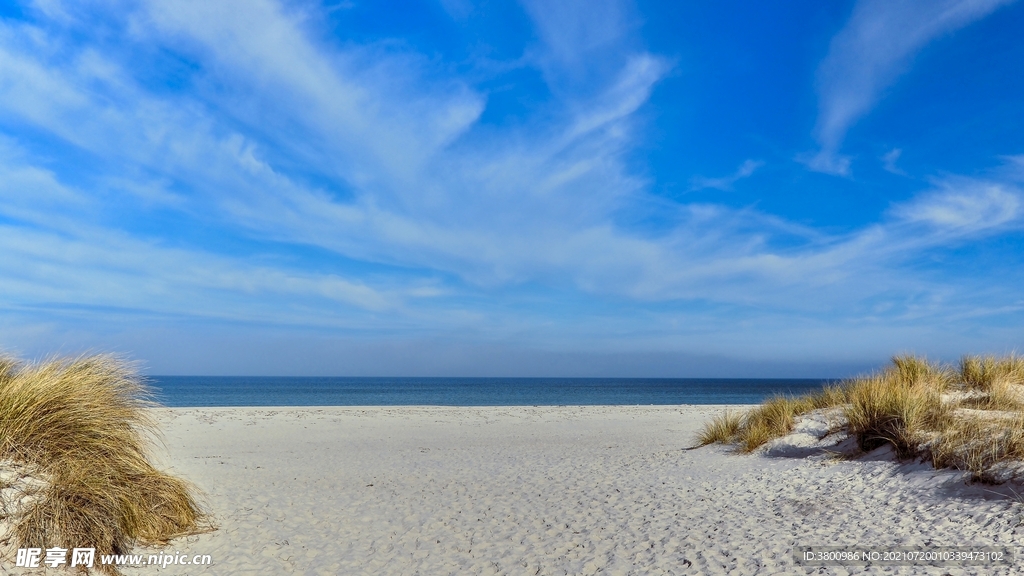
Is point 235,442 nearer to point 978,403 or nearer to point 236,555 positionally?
point 236,555

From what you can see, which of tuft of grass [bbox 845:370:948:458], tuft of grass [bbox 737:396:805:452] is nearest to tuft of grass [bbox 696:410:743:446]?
tuft of grass [bbox 737:396:805:452]

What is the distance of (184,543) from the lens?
248 inches

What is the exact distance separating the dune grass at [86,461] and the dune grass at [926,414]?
28.5 ft

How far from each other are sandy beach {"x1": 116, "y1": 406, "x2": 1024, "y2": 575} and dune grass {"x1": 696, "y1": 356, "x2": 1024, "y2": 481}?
384mm

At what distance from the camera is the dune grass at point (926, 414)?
22.4 ft

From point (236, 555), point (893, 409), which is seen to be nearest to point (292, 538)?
point (236, 555)

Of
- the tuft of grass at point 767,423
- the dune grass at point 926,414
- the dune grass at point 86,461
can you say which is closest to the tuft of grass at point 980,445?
the dune grass at point 926,414

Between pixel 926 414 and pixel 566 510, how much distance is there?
17.7 feet

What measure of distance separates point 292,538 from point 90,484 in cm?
218

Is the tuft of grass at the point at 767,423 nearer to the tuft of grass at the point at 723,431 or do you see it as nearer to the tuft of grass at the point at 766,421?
the tuft of grass at the point at 766,421

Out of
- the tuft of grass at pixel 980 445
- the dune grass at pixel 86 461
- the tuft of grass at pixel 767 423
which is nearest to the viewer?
the dune grass at pixel 86 461

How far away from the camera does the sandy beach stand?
227 inches

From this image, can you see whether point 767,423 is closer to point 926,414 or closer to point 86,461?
point 926,414

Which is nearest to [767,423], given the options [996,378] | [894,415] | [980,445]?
[894,415]
